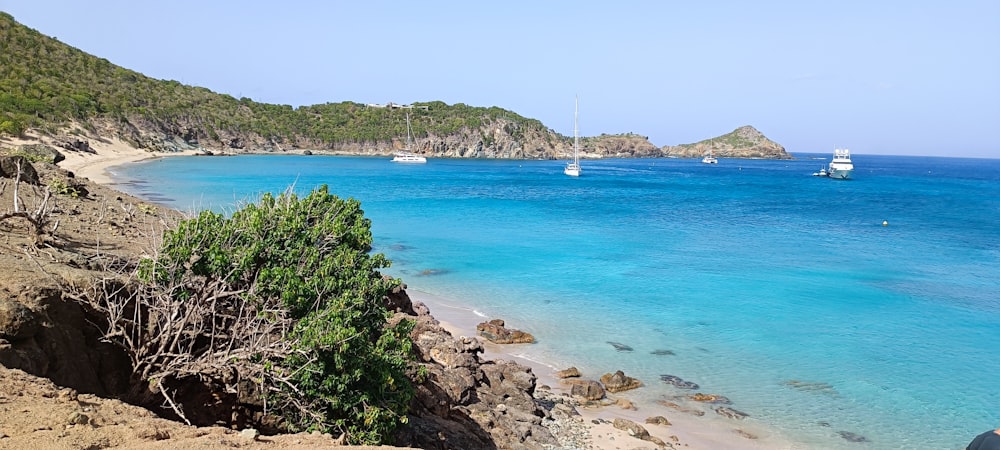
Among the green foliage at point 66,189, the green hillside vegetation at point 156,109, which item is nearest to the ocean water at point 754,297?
the green foliage at point 66,189

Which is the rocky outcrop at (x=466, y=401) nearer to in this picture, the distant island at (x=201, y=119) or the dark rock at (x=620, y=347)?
the dark rock at (x=620, y=347)

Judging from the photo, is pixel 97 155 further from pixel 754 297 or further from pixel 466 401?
pixel 466 401

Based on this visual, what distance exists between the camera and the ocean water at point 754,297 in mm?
14484

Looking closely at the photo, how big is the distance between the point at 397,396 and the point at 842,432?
9707 mm

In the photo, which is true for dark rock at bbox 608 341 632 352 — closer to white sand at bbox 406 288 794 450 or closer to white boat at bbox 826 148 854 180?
white sand at bbox 406 288 794 450

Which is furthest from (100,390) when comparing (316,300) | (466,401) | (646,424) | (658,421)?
(658,421)

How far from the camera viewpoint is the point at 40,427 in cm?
536

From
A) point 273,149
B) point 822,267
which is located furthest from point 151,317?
point 273,149

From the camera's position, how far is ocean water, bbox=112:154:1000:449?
570 inches

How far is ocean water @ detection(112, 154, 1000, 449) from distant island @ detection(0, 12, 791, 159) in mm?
29532

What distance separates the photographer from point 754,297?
76.5 ft

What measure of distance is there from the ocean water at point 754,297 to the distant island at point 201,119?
29.5 meters

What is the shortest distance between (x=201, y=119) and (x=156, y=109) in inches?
479

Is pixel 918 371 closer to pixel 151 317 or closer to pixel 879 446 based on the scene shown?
pixel 879 446
